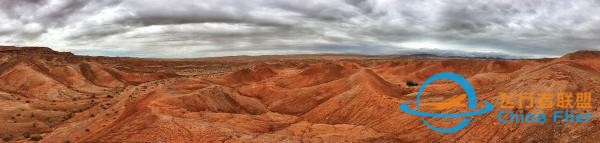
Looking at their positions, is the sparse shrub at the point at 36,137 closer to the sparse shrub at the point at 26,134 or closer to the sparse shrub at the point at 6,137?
the sparse shrub at the point at 26,134

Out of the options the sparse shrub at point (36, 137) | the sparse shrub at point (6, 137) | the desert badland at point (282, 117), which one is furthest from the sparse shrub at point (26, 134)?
the sparse shrub at point (6, 137)

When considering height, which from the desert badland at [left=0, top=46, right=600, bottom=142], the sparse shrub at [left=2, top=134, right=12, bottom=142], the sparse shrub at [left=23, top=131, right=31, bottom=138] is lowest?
the sparse shrub at [left=2, top=134, right=12, bottom=142]

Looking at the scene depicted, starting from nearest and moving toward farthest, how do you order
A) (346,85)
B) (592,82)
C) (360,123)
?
(592,82) < (360,123) < (346,85)

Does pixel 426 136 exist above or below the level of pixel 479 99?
below

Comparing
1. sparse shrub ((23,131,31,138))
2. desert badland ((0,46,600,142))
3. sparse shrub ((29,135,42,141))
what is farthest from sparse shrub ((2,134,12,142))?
sparse shrub ((29,135,42,141))

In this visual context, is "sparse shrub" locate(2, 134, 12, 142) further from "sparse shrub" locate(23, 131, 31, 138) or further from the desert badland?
"sparse shrub" locate(23, 131, 31, 138)

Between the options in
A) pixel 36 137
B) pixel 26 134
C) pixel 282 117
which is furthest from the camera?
pixel 282 117

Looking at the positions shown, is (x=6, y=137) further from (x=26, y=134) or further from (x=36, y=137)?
(x=36, y=137)

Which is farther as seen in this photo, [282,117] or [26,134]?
→ [282,117]

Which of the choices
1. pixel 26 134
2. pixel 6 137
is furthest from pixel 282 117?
pixel 6 137

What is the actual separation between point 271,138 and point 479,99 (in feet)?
37.4

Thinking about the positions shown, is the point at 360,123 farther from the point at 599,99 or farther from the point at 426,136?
the point at 599,99

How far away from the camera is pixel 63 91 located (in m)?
48.4

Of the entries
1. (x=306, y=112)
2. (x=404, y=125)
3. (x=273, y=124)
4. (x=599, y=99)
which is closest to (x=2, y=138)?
(x=273, y=124)
